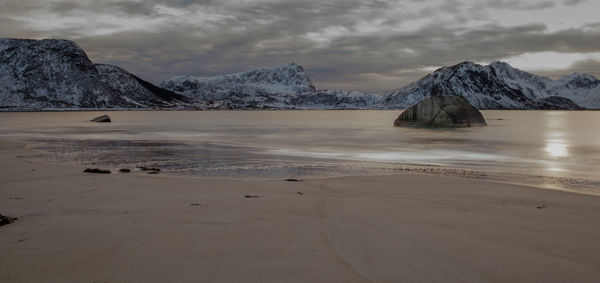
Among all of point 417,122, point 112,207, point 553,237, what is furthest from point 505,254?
point 417,122

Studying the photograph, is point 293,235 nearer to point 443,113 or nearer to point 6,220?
point 6,220

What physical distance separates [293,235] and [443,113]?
126 ft

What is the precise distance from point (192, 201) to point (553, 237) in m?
5.37

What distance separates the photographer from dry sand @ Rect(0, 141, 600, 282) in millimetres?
3734

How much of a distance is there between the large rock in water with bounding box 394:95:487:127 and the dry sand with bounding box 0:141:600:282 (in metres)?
33.4

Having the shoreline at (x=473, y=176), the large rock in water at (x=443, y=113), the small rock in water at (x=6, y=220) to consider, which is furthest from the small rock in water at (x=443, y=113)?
the small rock in water at (x=6, y=220)

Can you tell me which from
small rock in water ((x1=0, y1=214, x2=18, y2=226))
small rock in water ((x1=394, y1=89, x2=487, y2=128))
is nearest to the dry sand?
small rock in water ((x1=0, y1=214, x2=18, y2=226))

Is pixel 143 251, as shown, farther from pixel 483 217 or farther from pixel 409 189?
pixel 409 189

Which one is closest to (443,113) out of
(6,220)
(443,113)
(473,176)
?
(443,113)

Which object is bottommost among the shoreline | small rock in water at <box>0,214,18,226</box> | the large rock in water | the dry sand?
the shoreline

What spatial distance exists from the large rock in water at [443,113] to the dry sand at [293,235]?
109 feet

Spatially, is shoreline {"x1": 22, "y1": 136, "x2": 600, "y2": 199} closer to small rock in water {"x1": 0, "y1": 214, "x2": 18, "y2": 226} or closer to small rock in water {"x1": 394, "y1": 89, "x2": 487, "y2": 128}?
small rock in water {"x1": 0, "y1": 214, "x2": 18, "y2": 226}

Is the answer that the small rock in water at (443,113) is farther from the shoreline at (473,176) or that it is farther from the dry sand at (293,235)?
the dry sand at (293,235)

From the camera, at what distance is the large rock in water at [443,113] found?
4009 centimetres
